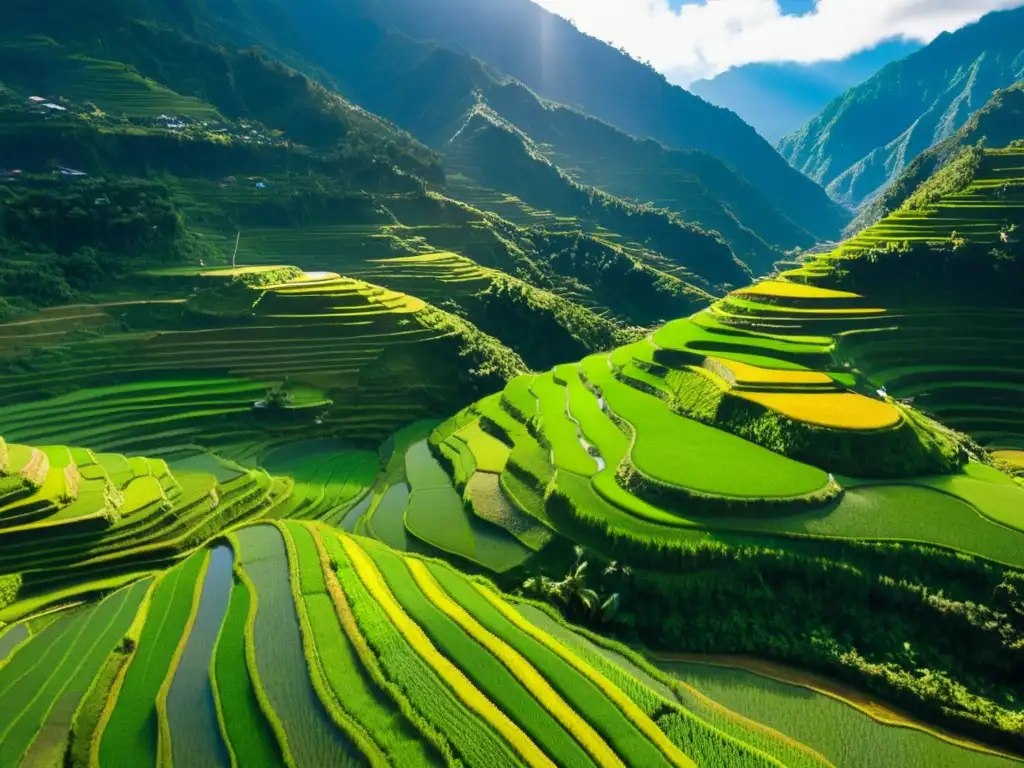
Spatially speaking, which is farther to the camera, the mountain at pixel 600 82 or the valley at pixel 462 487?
the mountain at pixel 600 82

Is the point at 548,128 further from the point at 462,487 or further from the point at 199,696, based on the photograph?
the point at 199,696

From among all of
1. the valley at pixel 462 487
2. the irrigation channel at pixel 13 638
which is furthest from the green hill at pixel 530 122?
the irrigation channel at pixel 13 638

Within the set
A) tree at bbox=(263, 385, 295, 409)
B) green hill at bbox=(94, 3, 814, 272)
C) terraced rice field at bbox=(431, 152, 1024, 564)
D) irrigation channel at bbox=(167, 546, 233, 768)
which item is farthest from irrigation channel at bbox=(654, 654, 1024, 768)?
green hill at bbox=(94, 3, 814, 272)

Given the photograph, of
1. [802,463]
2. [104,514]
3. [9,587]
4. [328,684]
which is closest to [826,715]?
[802,463]

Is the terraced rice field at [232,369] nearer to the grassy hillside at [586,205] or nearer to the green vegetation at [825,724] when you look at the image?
the green vegetation at [825,724]

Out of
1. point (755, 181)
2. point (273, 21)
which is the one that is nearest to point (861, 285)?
point (273, 21)

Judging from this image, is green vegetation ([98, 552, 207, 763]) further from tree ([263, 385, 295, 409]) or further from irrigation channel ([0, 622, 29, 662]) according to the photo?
tree ([263, 385, 295, 409])

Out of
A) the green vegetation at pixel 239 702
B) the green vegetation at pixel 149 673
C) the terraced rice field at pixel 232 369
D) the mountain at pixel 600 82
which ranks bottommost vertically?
the terraced rice field at pixel 232 369

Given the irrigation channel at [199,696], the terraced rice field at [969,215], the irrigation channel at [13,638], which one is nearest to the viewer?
the irrigation channel at [199,696]
